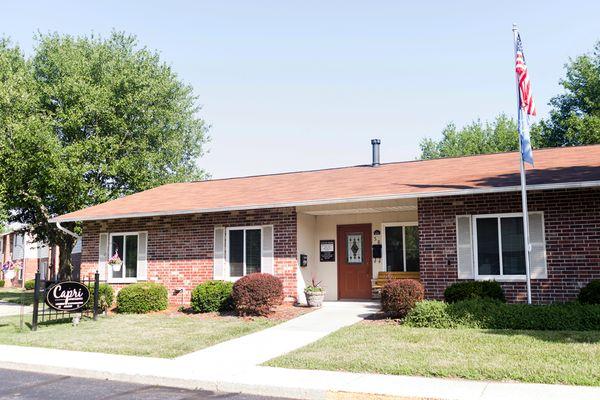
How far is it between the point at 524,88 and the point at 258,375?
351 inches

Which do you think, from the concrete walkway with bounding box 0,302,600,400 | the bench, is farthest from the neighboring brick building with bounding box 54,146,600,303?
the concrete walkway with bounding box 0,302,600,400

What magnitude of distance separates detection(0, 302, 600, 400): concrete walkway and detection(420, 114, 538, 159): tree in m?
44.3

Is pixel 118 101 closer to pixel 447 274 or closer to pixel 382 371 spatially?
pixel 447 274

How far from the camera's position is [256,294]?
46.5 feet

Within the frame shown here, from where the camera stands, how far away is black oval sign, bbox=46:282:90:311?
1393cm

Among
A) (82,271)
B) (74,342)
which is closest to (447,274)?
(74,342)

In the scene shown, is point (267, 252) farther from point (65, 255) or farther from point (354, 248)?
point (65, 255)

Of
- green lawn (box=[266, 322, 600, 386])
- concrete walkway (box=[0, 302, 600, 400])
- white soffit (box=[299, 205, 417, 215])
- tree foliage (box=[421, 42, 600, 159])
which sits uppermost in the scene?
tree foliage (box=[421, 42, 600, 159])

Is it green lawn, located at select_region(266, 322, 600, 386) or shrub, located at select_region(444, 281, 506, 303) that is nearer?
green lawn, located at select_region(266, 322, 600, 386)

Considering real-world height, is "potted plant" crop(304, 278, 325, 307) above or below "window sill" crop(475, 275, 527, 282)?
below

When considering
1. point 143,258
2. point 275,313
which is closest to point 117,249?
point 143,258

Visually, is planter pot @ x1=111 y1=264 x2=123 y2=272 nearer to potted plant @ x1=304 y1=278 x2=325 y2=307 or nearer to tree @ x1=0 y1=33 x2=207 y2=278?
potted plant @ x1=304 y1=278 x2=325 y2=307

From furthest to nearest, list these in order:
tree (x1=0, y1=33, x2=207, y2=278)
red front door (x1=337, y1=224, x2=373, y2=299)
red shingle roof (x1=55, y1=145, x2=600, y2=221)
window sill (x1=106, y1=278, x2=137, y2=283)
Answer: tree (x1=0, y1=33, x2=207, y2=278), window sill (x1=106, y1=278, x2=137, y2=283), red front door (x1=337, y1=224, x2=373, y2=299), red shingle roof (x1=55, y1=145, x2=600, y2=221)

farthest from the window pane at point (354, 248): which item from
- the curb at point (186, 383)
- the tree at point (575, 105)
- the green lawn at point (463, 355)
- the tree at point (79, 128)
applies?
the tree at point (575, 105)
